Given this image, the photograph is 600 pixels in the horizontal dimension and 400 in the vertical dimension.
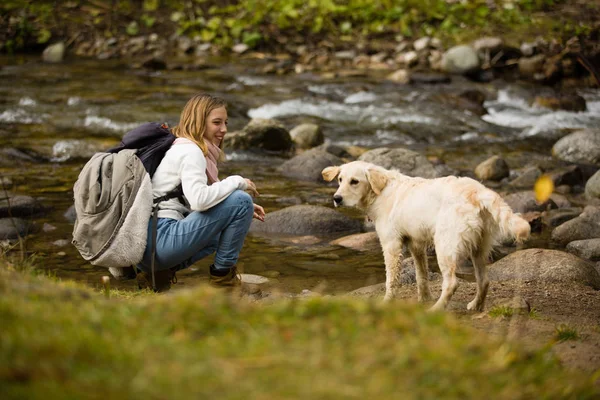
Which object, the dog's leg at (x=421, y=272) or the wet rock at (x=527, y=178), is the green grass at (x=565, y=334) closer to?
the dog's leg at (x=421, y=272)

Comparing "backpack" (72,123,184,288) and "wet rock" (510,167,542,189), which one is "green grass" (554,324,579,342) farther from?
"wet rock" (510,167,542,189)

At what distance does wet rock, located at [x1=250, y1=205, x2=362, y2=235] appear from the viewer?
935 centimetres

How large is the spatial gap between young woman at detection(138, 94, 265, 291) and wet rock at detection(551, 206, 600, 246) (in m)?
4.89

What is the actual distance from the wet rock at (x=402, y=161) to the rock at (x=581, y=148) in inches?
139

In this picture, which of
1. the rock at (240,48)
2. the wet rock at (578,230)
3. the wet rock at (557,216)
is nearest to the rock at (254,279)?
the wet rock at (578,230)

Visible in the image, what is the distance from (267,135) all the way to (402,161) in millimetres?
3183

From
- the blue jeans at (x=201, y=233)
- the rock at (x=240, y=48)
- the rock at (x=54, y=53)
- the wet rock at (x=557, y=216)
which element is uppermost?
the rock at (x=54, y=53)

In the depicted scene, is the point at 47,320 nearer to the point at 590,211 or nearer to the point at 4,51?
the point at 590,211

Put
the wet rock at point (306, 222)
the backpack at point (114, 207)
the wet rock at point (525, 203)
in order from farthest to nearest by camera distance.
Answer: the wet rock at point (525, 203) < the wet rock at point (306, 222) < the backpack at point (114, 207)

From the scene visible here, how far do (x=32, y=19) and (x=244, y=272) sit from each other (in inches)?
851

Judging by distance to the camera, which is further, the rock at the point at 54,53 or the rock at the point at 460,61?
the rock at the point at 54,53

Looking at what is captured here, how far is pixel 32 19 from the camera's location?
83.9 feet

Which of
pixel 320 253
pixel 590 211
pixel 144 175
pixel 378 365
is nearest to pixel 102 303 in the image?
pixel 378 365

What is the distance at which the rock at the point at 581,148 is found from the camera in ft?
44.0
